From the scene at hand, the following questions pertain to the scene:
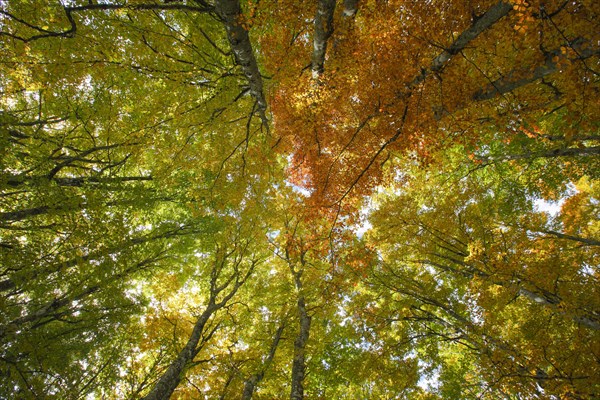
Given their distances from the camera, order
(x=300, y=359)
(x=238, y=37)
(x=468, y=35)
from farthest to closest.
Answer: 1. (x=300, y=359)
2. (x=468, y=35)
3. (x=238, y=37)

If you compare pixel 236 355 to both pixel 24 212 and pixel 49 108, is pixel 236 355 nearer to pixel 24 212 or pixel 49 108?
pixel 24 212

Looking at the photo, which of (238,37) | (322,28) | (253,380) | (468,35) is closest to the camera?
(238,37)

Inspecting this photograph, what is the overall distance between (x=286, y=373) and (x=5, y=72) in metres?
11.7

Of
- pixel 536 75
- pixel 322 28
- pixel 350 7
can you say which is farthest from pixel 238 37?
pixel 536 75

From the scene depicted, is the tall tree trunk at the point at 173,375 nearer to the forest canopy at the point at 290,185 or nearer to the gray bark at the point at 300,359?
the forest canopy at the point at 290,185

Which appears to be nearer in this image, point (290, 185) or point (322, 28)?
point (322, 28)

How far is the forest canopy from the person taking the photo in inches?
176

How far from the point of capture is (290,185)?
932cm

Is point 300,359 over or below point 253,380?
over

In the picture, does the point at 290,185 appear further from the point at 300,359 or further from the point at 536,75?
the point at 536,75

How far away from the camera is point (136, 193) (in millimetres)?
6664

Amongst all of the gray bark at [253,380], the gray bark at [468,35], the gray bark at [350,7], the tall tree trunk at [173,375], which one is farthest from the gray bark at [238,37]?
the gray bark at [253,380]

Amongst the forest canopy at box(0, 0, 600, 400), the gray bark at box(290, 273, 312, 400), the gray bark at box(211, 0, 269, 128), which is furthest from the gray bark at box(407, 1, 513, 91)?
the gray bark at box(290, 273, 312, 400)

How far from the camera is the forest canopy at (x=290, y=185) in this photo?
4.46 meters
